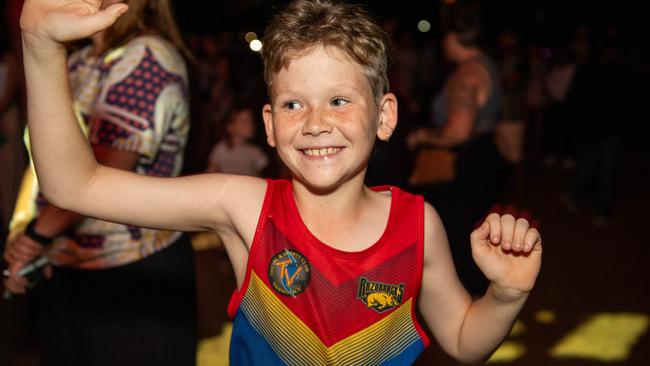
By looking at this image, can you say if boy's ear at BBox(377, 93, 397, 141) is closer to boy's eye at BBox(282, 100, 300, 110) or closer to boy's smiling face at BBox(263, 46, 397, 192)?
boy's smiling face at BBox(263, 46, 397, 192)

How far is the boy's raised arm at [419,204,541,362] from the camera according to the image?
57.6 inches

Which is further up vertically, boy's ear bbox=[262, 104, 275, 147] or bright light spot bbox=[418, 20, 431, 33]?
boy's ear bbox=[262, 104, 275, 147]

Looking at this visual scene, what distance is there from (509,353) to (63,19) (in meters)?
3.33

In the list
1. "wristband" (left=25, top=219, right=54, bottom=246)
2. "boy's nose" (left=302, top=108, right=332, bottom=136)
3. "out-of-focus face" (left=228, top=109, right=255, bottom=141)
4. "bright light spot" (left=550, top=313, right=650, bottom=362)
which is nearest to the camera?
"boy's nose" (left=302, top=108, right=332, bottom=136)

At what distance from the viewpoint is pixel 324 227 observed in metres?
1.59

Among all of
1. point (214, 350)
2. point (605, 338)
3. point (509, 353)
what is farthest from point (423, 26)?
point (214, 350)

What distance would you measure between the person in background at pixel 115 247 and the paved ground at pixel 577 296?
1768 millimetres

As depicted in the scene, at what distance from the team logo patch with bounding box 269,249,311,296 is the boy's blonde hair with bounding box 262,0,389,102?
0.42 meters

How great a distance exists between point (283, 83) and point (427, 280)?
0.61 m

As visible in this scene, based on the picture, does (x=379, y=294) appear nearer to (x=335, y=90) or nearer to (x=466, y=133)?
(x=335, y=90)

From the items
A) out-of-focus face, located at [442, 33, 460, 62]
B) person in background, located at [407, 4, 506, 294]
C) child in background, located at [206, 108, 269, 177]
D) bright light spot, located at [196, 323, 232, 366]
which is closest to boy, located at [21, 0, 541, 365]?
person in background, located at [407, 4, 506, 294]

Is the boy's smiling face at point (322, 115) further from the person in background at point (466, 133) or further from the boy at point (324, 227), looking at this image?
the person in background at point (466, 133)

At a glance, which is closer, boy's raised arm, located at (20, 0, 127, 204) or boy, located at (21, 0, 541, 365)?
boy's raised arm, located at (20, 0, 127, 204)

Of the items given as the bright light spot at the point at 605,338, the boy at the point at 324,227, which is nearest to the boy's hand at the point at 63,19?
the boy at the point at 324,227
